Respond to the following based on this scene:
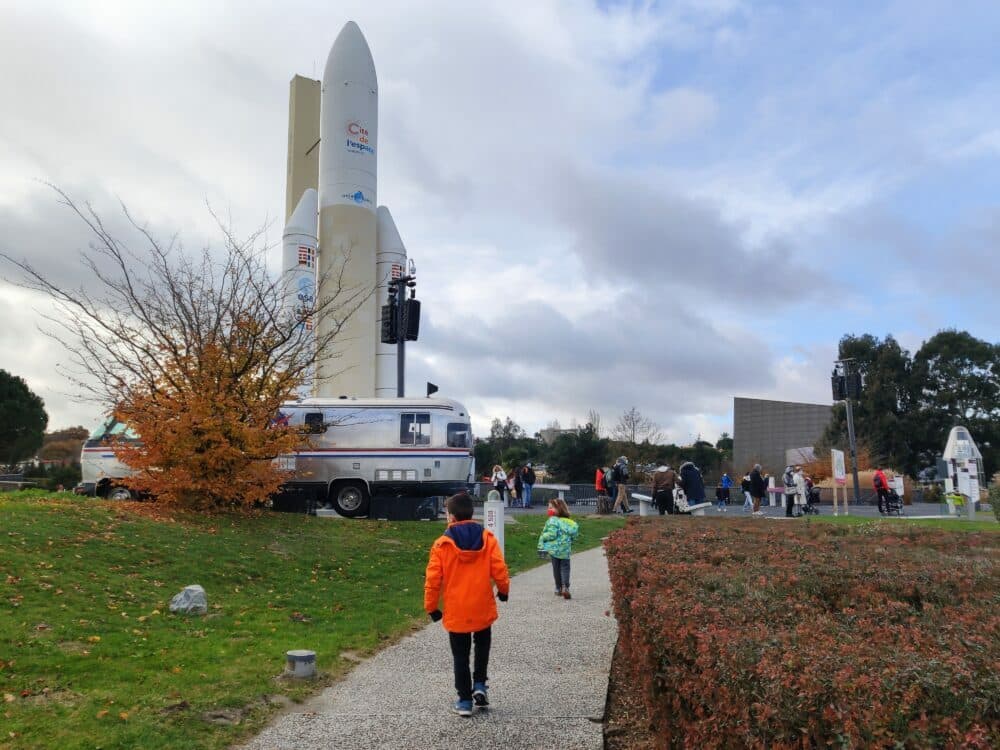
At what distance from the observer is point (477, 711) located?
5.46 m

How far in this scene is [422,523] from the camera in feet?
58.0

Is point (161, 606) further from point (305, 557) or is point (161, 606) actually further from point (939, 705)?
point (939, 705)

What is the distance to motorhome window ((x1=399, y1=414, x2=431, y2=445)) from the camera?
19375 millimetres

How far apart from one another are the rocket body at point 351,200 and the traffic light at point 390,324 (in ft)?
40.4

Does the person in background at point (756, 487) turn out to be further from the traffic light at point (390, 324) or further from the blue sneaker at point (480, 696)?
the blue sneaker at point (480, 696)

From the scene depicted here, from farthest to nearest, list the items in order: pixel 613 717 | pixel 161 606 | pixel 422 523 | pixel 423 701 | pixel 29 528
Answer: pixel 422 523
pixel 29 528
pixel 161 606
pixel 423 701
pixel 613 717

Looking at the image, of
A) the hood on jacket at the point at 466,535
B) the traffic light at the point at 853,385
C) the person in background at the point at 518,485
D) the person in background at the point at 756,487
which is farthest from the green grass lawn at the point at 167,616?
the traffic light at the point at 853,385

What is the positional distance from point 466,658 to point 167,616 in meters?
4.02

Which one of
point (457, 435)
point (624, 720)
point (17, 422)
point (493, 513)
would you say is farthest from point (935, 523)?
point (17, 422)

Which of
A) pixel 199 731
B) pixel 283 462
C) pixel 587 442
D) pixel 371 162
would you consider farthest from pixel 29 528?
pixel 587 442

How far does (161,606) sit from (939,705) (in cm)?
793

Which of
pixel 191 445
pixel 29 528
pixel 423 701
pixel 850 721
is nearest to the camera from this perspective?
pixel 850 721

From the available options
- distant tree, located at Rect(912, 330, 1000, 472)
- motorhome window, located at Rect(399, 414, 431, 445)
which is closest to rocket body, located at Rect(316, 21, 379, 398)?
motorhome window, located at Rect(399, 414, 431, 445)

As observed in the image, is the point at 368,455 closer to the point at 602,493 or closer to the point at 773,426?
the point at 602,493
